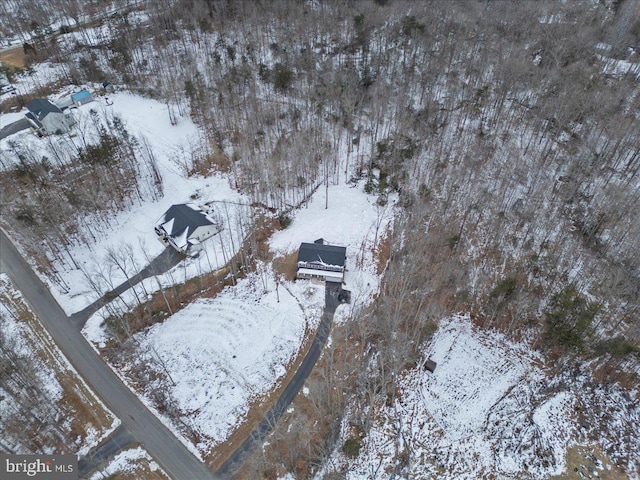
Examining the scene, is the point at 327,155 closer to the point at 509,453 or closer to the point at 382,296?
the point at 382,296

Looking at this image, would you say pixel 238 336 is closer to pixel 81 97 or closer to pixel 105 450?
pixel 105 450

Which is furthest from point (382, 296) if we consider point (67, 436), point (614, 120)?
point (614, 120)

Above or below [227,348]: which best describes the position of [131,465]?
below

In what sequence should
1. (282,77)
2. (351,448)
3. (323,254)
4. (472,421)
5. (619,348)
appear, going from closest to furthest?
1. (351,448)
2. (619,348)
3. (472,421)
4. (323,254)
5. (282,77)

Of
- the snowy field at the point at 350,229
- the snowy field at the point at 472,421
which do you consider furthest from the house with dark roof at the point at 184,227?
the snowy field at the point at 472,421

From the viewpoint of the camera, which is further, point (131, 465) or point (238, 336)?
point (238, 336)

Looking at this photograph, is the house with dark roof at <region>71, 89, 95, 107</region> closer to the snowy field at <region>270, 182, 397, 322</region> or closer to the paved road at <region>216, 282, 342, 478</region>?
the snowy field at <region>270, 182, 397, 322</region>

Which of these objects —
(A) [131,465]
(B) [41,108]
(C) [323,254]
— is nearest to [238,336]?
(C) [323,254]

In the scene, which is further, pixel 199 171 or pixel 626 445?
pixel 199 171
